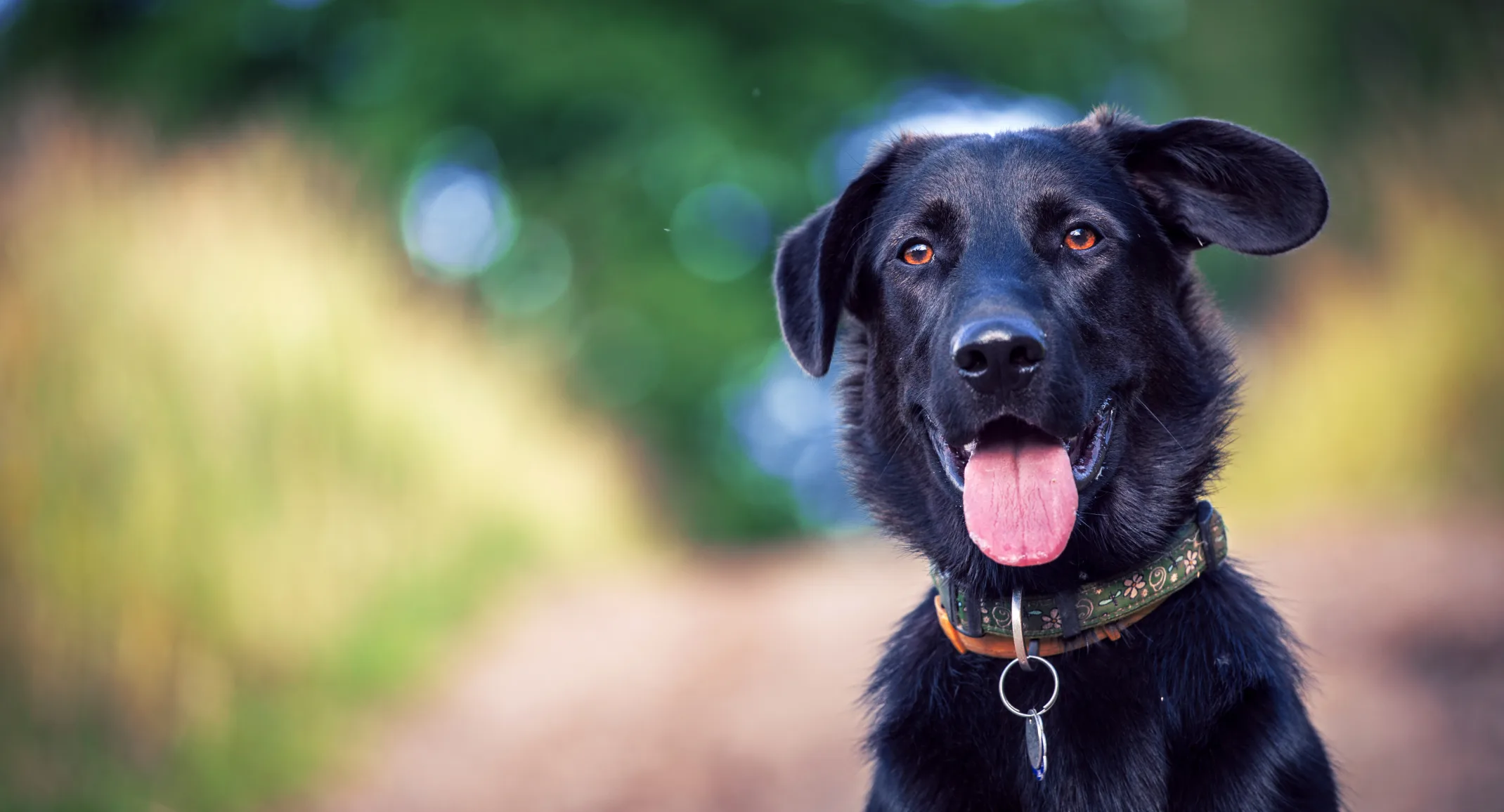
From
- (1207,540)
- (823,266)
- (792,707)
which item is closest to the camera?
(1207,540)

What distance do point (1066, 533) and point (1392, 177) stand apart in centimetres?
586

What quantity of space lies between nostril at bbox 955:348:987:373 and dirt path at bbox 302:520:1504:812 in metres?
1.06

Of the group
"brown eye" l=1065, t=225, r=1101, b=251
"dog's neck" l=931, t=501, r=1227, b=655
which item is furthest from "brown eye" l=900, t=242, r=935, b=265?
"dog's neck" l=931, t=501, r=1227, b=655

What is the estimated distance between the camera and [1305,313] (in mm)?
7438

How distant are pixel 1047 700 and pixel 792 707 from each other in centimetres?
356

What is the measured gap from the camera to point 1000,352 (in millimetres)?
2283

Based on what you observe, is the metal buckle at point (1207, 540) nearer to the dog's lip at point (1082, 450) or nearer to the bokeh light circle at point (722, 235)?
the dog's lip at point (1082, 450)

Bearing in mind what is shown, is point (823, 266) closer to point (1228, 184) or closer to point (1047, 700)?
point (1228, 184)

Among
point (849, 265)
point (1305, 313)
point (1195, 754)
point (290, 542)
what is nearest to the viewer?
point (1195, 754)

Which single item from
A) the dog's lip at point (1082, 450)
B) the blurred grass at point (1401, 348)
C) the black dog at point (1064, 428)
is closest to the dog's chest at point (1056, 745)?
the black dog at point (1064, 428)

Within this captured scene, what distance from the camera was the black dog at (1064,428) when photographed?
228 centimetres

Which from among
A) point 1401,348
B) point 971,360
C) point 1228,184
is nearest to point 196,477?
point 971,360

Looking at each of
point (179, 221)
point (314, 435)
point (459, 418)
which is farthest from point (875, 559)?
point (179, 221)

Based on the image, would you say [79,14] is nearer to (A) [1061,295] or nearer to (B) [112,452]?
(B) [112,452]
